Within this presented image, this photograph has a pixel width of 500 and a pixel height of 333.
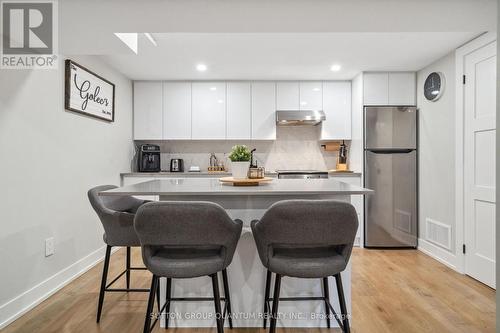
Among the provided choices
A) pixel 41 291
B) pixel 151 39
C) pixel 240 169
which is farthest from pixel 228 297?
pixel 151 39

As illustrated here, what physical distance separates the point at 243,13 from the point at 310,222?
1351mm

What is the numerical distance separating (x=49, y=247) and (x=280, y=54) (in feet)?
9.49

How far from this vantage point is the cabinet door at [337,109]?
4.32 m

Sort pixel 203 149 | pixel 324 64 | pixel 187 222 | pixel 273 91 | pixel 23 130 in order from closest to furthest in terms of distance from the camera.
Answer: pixel 187 222 < pixel 23 130 < pixel 324 64 < pixel 273 91 < pixel 203 149

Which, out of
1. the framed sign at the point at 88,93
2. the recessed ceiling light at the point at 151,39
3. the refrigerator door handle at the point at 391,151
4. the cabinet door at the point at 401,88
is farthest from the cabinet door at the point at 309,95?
the framed sign at the point at 88,93

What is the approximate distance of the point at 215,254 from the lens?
5.12 feet

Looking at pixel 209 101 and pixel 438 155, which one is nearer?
pixel 438 155

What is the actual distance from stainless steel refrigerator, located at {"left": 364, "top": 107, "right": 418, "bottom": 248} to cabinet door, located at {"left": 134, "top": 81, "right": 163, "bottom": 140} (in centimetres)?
301

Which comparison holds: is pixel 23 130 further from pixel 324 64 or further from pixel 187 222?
pixel 324 64

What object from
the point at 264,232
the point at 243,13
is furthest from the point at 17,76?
the point at 264,232

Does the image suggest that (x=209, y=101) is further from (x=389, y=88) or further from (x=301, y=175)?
(x=389, y=88)

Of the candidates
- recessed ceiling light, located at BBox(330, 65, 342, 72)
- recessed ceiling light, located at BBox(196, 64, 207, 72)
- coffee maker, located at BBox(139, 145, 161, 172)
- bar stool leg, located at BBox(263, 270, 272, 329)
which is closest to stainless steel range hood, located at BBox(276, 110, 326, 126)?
recessed ceiling light, located at BBox(330, 65, 342, 72)

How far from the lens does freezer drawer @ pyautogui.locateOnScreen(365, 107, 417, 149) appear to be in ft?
12.5

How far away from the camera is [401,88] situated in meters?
3.90
